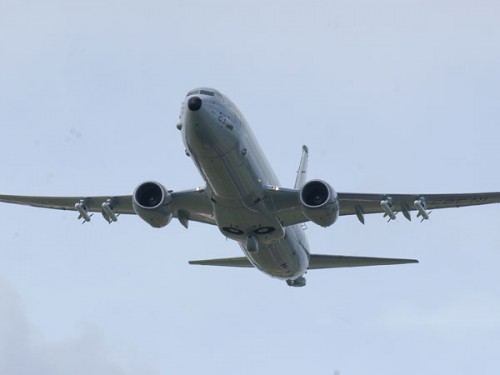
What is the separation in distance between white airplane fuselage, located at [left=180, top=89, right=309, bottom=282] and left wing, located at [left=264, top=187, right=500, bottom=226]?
0.58 metres

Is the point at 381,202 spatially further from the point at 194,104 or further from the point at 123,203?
the point at 123,203

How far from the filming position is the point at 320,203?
180 ft

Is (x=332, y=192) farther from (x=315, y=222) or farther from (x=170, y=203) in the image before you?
(x=170, y=203)

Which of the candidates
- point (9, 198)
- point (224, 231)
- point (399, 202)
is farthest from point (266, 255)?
point (9, 198)

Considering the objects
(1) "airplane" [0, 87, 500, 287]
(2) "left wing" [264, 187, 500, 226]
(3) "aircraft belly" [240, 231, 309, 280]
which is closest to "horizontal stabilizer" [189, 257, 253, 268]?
(1) "airplane" [0, 87, 500, 287]

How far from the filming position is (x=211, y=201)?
5531cm

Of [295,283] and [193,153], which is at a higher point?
[193,153]

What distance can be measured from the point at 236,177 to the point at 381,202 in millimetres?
8151

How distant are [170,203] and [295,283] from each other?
10.7m

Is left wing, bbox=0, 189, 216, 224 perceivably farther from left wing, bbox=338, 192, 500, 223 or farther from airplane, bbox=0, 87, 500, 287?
left wing, bbox=338, 192, 500, 223

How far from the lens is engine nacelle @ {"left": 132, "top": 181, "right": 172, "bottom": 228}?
56.2m

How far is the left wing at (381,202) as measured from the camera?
56250 millimetres

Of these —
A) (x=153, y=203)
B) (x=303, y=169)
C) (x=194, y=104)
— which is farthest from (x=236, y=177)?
(x=303, y=169)

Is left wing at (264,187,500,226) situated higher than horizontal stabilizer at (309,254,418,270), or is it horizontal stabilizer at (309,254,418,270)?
left wing at (264,187,500,226)
